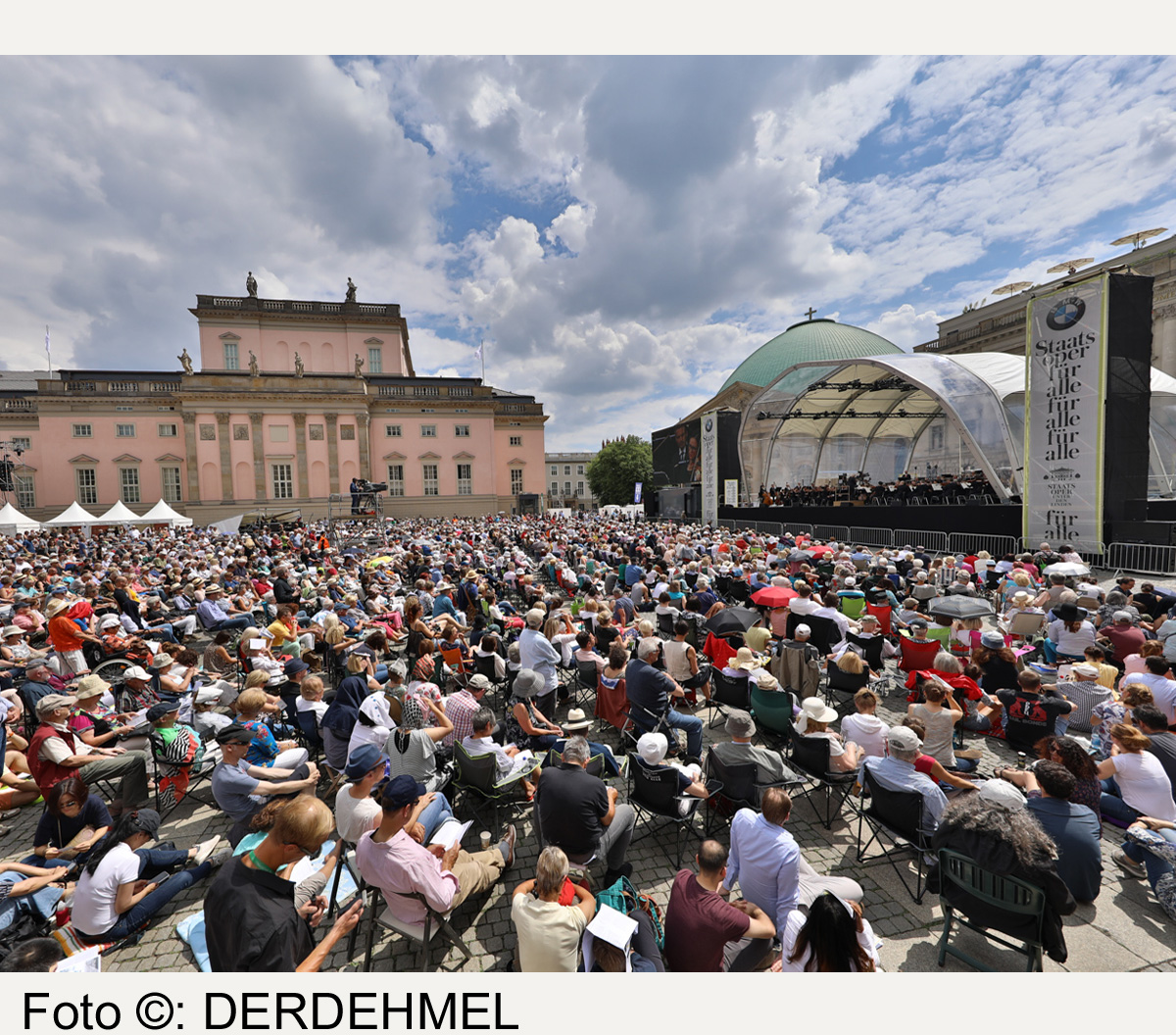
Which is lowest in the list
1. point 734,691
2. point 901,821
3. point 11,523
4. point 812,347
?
point 901,821

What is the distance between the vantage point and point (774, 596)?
27.0 feet

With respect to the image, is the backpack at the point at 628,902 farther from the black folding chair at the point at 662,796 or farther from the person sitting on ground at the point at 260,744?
the person sitting on ground at the point at 260,744

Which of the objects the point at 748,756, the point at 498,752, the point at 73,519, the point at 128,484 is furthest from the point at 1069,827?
the point at 128,484

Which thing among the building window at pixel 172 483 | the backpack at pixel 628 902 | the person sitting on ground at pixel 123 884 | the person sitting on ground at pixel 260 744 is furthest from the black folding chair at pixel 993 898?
the building window at pixel 172 483

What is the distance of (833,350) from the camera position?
4169 cm

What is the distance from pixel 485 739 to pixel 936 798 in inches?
139

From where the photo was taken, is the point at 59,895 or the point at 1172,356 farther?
the point at 1172,356

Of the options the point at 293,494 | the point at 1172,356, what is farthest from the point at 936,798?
the point at 293,494

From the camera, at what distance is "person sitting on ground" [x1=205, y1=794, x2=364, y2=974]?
2.12 m

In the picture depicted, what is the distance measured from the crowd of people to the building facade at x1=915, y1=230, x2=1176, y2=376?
1427cm

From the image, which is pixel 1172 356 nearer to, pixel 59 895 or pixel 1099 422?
pixel 1099 422

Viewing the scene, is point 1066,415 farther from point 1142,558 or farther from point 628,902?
point 628,902

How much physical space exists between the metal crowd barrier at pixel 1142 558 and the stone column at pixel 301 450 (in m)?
45.9

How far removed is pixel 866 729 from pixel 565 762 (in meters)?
2.78
